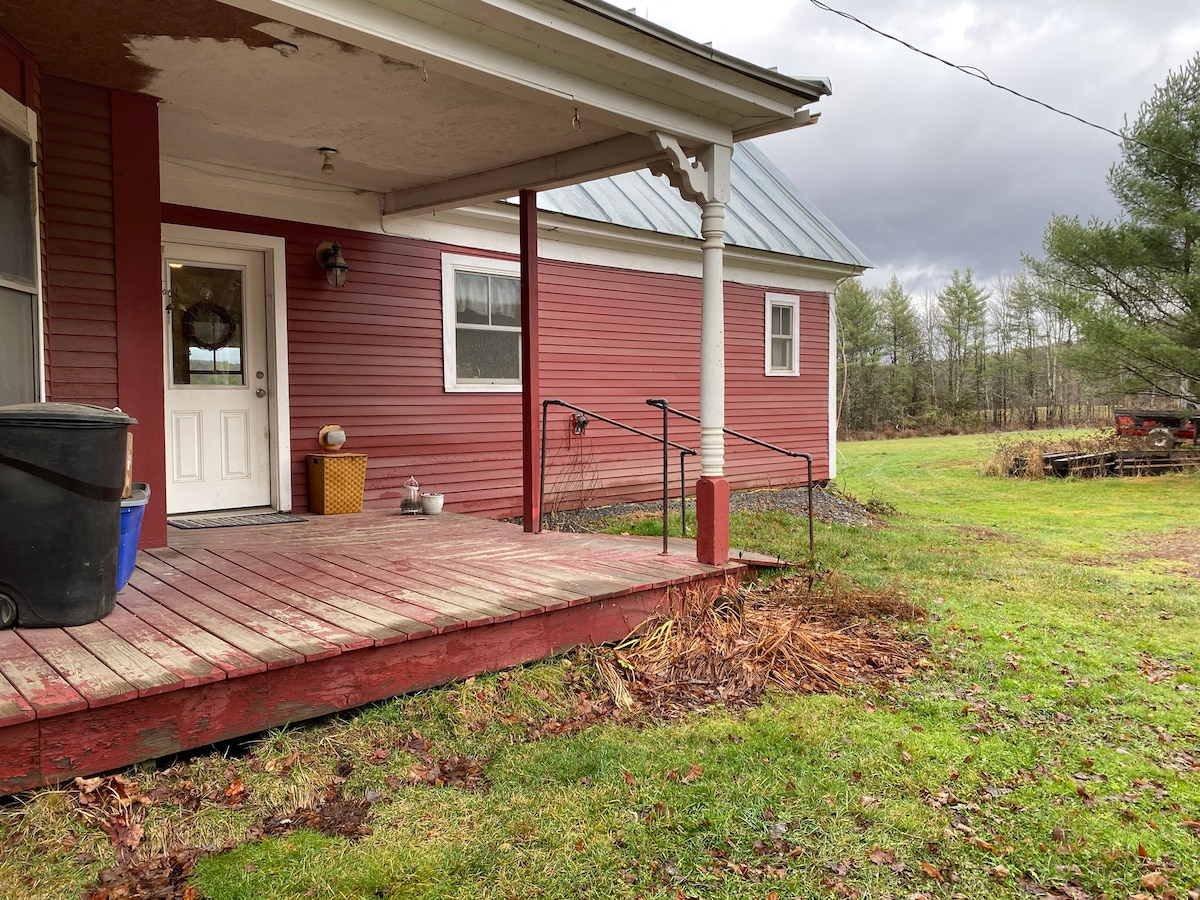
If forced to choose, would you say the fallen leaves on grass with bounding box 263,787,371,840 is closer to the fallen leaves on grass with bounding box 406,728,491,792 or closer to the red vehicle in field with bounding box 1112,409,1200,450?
the fallen leaves on grass with bounding box 406,728,491,792

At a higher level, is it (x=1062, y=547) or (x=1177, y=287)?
(x=1177, y=287)

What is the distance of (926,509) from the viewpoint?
1097 cm

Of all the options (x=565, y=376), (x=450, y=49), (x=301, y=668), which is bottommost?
(x=301, y=668)

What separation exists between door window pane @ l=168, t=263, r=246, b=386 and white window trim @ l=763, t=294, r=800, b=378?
262 inches

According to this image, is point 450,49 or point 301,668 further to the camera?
point 450,49

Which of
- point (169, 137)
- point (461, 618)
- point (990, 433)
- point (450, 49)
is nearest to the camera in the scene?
point (461, 618)

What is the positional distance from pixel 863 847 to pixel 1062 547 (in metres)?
6.64

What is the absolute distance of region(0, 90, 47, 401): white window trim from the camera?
3.81 m

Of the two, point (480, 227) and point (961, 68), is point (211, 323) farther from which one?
point (961, 68)

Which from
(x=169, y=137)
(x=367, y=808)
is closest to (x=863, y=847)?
(x=367, y=808)

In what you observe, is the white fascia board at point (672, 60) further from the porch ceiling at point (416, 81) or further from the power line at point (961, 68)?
the power line at point (961, 68)

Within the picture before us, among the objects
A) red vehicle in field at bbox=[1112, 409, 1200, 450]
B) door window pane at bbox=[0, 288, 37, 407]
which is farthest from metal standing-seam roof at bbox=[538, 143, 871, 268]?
red vehicle in field at bbox=[1112, 409, 1200, 450]

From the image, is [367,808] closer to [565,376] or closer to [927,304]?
[565,376]

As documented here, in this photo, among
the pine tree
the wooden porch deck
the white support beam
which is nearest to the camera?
the wooden porch deck
